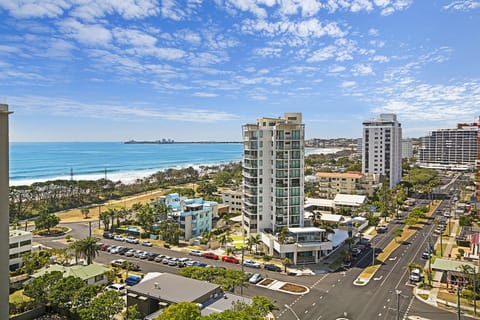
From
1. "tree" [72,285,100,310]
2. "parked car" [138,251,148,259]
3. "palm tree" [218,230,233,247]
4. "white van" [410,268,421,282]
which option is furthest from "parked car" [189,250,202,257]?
"white van" [410,268,421,282]

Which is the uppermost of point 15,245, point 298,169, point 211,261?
point 298,169

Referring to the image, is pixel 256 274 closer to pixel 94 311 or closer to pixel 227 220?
pixel 94 311

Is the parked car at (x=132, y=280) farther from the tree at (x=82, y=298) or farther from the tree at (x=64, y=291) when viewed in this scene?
the tree at (x=82, y=298)

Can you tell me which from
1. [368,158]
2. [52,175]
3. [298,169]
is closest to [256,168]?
[298,169]

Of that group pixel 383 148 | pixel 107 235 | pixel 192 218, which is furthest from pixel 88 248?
pixel 383 148

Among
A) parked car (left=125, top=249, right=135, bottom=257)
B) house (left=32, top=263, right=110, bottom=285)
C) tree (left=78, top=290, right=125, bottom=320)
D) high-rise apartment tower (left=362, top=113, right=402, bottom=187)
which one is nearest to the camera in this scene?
tree (left=78, top=290, right=125, bottom=320)

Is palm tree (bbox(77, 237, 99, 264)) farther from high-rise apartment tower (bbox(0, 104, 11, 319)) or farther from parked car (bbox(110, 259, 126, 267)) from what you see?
high-rise apartment tower (bbox(0, 104, 11, 319))

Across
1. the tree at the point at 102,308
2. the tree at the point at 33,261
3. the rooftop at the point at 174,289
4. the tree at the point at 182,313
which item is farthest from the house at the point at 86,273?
the tree at the point at 182,313
